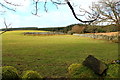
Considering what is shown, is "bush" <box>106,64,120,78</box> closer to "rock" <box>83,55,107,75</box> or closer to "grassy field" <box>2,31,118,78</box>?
"rock" <box>83,55,107,75</box>

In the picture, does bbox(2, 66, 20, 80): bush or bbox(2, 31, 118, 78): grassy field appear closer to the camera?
bbox(2, 66, 20, 80): bush

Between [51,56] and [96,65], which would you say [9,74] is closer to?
[96,65]

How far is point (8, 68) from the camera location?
6379 mm

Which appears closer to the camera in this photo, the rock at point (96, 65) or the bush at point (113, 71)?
the rock at point (96, 65)

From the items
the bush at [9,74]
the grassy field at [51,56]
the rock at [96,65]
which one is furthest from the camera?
the grassy field at [51,56]

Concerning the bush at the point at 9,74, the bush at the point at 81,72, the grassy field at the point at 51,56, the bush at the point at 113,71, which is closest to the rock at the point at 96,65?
the bush at the point at 81,72

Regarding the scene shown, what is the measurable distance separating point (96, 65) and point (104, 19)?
64.3 ft

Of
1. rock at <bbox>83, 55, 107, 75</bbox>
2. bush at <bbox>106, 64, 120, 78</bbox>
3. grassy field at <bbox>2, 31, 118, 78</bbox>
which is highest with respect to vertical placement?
rock at <bbox>83, 55, 107, 75</bbox>

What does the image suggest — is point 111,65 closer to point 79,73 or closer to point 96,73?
point 96,73

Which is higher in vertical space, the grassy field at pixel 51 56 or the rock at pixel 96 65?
the rock at pixel 96 65

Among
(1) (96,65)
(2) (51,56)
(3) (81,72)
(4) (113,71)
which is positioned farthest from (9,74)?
(2) (51,56)

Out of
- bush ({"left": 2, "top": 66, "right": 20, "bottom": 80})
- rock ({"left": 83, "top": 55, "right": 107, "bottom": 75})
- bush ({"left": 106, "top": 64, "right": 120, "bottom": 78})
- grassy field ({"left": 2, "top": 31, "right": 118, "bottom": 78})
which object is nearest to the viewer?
bush ({"left": 2, "top": 66, "right": 20, "bottom": 80})

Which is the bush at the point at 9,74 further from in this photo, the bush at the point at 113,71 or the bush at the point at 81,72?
the bush at the point at 113,71

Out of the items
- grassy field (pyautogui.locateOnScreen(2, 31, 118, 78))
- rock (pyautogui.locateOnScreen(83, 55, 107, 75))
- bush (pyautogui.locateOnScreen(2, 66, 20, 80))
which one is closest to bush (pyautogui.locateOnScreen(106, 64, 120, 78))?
rock (pyautogui.locateOnScreen(83, 55, 107, 75))
